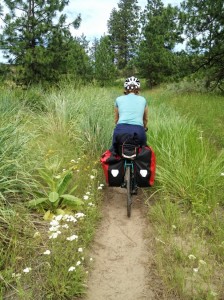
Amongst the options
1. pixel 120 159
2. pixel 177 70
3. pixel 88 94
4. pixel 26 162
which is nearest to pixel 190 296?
pixel 120 159

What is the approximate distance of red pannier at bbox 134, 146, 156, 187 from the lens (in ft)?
15.0

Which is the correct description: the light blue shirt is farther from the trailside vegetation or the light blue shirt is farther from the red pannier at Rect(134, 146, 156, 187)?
the trailside vegetation

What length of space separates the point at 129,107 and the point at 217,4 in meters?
10.9

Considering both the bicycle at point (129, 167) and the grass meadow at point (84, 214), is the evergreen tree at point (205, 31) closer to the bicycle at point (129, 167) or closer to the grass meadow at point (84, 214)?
the grass meadow at point (84, 214)

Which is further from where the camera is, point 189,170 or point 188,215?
point 189,170

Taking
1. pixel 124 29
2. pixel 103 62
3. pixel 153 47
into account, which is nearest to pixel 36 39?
pixel 103 62

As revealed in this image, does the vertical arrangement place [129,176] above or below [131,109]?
below

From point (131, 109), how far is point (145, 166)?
0.93 metres

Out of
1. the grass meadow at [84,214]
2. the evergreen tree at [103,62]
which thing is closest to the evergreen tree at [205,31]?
the grass meadow at [84,214]

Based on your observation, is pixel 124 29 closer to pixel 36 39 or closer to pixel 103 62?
pixel 103 62

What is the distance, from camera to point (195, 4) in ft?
45.8

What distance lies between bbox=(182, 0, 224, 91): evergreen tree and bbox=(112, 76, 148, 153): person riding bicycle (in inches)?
412

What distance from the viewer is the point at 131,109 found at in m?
4.91

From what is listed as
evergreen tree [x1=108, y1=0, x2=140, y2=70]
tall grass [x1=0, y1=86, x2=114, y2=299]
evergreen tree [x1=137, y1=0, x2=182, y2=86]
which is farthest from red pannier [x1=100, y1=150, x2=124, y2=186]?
evergreen tree [x1=108, y1=0, x2=140, y2=70]
